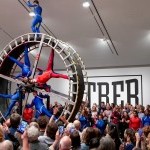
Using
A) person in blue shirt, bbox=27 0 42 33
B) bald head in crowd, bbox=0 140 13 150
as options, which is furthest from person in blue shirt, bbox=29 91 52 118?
bald head in crowd, bbox=0 140 13 150

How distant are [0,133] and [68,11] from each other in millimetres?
7411

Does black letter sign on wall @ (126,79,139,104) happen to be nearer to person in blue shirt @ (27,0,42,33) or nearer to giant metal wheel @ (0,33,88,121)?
giant metal wheel @ (0,33,88,121)

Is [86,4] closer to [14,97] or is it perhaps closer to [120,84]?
[14,97]

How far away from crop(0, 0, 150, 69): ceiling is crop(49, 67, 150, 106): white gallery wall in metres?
1.34

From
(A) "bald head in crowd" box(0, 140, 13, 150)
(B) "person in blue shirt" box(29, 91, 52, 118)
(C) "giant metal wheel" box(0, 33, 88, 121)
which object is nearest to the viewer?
(A) "bald head in crowd" box(0, 140, 13, 150)

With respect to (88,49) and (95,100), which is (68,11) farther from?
(95,100)

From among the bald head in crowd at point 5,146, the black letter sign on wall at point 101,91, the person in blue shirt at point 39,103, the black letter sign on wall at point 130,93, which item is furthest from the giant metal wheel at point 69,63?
the black letter sign on wall at point 101,91

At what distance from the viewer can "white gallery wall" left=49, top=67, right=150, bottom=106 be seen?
1603 cm

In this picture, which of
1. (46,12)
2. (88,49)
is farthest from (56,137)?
(88,49)

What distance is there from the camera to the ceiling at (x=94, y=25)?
988cm

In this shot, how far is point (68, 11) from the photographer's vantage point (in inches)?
407

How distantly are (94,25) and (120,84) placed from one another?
5.67m

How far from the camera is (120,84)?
1641cm

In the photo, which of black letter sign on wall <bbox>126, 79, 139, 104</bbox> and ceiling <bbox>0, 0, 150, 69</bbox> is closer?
ceiling <bbox>0, 0, 150, 69</bbox>
